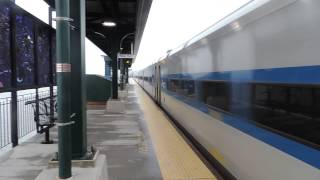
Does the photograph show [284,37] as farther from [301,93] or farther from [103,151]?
[103,151]

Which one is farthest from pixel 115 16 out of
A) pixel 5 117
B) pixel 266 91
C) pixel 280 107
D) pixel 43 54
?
pixel 280 107

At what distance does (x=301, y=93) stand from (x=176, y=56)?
7986 millimetres

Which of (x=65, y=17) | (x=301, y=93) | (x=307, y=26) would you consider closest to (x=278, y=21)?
(x=307, y=26)

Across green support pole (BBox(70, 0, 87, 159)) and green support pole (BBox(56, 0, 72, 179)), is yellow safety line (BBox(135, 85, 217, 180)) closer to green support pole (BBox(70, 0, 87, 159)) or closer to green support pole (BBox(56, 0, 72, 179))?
green support pole (BBox(70, 0, 87, 159))

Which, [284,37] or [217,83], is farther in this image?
[217,83]

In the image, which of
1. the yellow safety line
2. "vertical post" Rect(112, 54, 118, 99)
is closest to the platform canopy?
"vertical post" Rect(112, 54, 118, 99)

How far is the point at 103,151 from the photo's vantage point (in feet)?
24.6

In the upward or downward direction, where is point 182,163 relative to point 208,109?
downward

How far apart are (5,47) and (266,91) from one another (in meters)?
5.15

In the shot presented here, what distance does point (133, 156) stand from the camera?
6984 millimetres

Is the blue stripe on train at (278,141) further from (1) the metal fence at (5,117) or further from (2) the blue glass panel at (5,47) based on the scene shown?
(1) the metal fence at (5,117)

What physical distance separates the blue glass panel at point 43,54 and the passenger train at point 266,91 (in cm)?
465

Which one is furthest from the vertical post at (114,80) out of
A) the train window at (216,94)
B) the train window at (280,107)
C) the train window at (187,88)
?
the train window at (280,107)

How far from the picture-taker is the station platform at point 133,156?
567 cm
